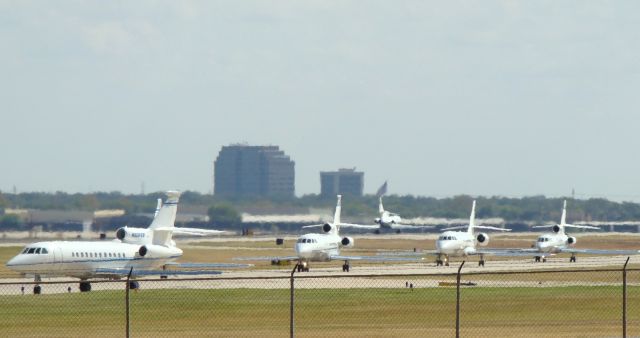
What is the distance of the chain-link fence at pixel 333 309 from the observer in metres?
38.7

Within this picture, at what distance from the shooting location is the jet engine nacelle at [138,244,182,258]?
7019 centimetres

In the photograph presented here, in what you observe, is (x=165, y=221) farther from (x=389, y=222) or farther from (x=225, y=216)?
(x=225, y=216)

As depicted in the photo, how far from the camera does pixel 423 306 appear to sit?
48750 mm

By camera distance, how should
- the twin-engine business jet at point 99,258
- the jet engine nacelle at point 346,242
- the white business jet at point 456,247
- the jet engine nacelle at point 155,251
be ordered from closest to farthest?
the twin-engine business jet at point 99,258 → the jet engine nacelle at point 155,251 → the jet engine nacelle at point 346,242 → the white business jet at point 456,247

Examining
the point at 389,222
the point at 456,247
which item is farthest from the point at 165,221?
the point at 389,222

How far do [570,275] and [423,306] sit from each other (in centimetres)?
2880

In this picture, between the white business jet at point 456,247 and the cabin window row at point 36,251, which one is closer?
the cabin window row at point 36,251

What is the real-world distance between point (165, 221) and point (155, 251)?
7.59m

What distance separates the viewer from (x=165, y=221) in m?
78.7

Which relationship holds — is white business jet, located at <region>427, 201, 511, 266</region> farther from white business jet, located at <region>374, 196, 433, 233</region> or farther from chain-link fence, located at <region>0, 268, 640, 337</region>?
white business jet, located at <region>374, 196, 433, 233</region>

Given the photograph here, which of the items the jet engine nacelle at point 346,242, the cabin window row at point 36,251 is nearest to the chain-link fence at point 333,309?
the cabin window row at point 36,251

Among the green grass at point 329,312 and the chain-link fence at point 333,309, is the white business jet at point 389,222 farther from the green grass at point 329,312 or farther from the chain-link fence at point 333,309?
the green grass at point 329,312

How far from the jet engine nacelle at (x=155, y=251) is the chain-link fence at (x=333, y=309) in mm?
5998

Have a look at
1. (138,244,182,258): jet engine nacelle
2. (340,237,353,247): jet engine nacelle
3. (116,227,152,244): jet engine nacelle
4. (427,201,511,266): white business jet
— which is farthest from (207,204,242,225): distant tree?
(138,244,182,258): jet engine nacelle
